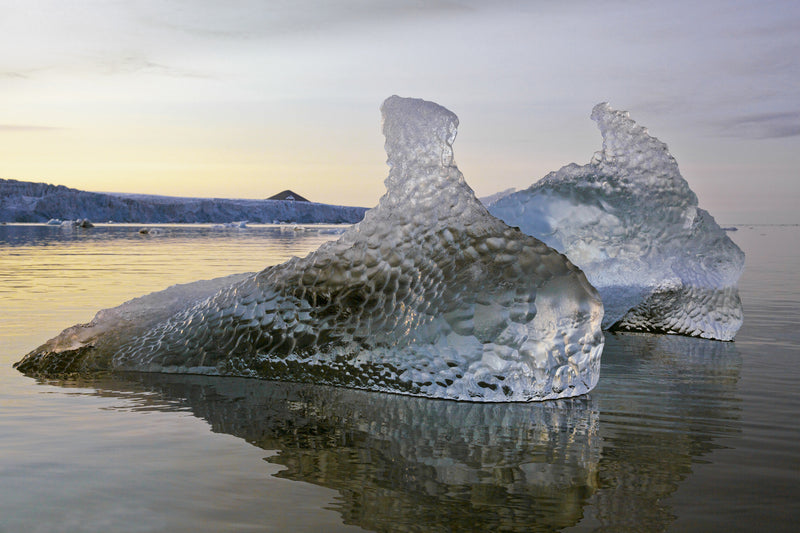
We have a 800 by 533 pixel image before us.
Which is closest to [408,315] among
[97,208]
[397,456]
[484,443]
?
[484,443]

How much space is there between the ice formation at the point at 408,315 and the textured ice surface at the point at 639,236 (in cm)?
278

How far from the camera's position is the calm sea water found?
255 cm

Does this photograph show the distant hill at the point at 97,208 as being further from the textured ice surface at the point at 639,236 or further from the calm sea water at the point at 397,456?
the calm sea water at the point at 397,456

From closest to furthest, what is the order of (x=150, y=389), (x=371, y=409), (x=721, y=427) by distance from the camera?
(x=721, y=427), (x=371, y=409), (x=150, y=389)

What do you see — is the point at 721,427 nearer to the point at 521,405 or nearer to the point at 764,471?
the point at 764,471

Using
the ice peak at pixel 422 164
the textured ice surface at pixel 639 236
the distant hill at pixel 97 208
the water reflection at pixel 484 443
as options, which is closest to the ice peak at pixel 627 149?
the textured ice surface at pixel 639 236

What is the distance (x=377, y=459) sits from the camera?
321 cm

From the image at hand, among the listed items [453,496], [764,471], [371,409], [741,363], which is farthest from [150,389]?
[741,363]

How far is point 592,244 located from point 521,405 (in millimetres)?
3633

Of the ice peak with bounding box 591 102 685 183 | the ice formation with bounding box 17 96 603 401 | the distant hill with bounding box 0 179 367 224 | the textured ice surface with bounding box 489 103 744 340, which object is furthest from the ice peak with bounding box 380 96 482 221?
the distant hill with bounding box 0 179 367 224

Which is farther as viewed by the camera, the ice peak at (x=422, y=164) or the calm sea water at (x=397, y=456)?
the ice peak at (x=422, y=164)

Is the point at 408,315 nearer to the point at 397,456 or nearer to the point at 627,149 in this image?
the point at 397,456

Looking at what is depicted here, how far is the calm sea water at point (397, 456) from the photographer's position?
2.55m

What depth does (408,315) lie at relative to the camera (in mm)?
4738
